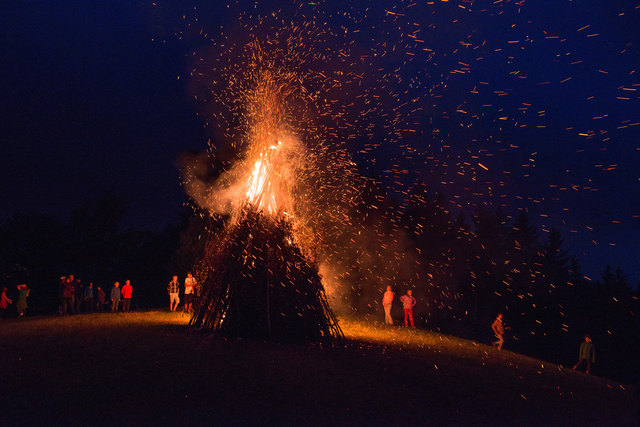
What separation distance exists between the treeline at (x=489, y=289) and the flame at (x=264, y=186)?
65.5ft

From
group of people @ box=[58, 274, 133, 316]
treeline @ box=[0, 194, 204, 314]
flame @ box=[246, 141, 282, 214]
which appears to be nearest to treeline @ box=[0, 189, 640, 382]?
treeline @ box=[0, 194, 204, 314]

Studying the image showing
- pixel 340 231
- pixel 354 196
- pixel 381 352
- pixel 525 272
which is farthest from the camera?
pixel 525 272

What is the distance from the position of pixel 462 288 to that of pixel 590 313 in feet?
68.8

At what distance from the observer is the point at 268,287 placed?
14398 mm

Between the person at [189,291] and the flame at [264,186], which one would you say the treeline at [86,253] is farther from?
the flame at [264,186]

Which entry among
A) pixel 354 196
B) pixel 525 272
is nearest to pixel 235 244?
pixel 354 196

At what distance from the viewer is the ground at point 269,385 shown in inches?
292

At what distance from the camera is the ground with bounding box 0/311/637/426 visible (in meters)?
7.42

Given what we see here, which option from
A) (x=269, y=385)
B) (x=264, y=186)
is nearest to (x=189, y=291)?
(x=264, y=186)

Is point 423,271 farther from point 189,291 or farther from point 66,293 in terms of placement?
point 66,293

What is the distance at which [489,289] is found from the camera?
54.0 metres

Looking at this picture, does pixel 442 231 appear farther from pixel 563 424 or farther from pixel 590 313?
pixel 563 424

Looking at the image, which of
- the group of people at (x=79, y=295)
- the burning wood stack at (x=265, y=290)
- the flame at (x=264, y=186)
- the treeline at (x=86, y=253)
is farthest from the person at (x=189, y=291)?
the treeline at (x=86, y=253)

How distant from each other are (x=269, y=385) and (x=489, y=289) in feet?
160
